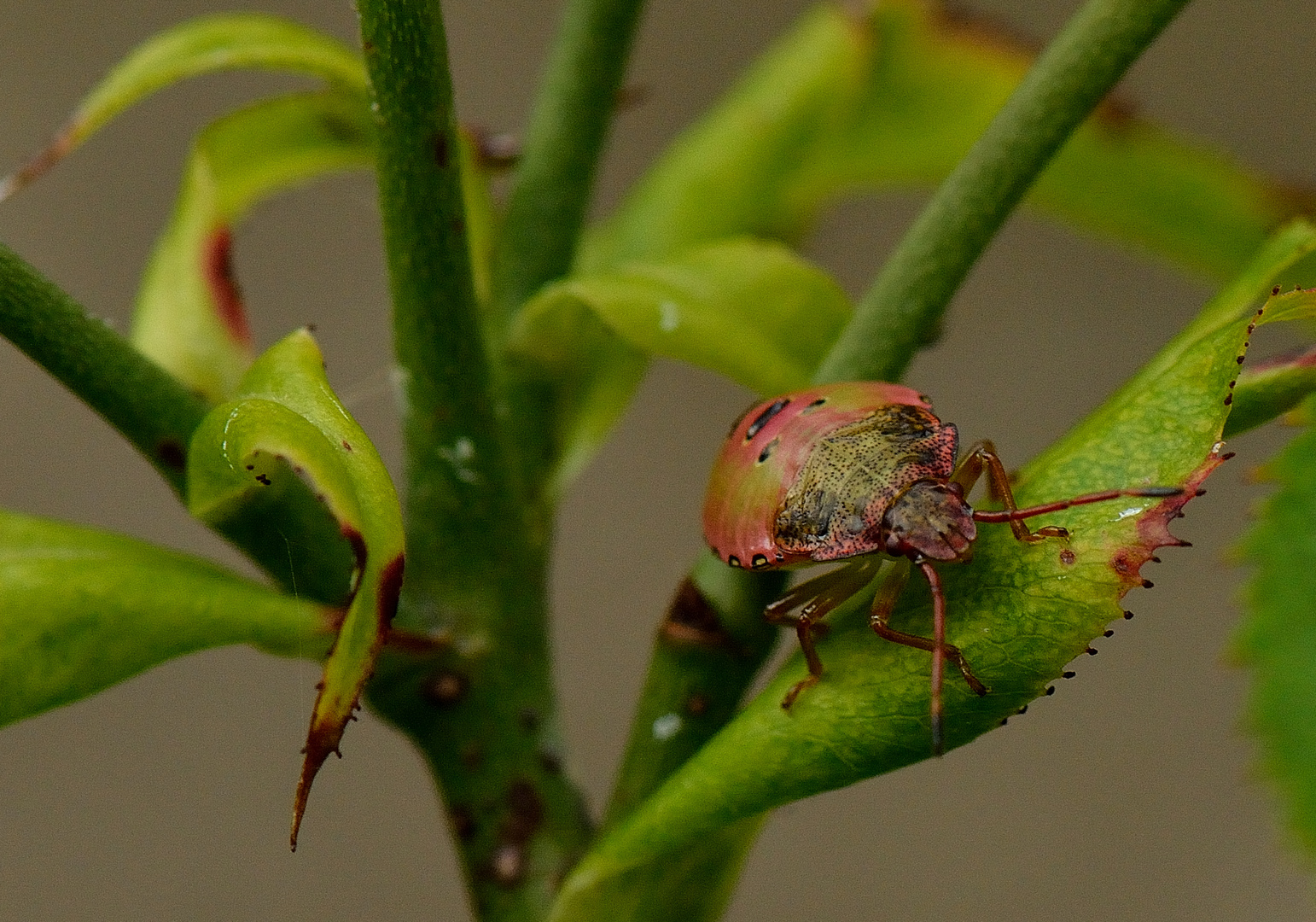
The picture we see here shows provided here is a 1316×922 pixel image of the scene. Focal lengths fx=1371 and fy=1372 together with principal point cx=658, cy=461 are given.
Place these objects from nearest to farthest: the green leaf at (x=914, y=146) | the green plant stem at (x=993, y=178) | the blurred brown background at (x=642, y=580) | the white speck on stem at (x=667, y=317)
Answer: the green plant stem at (x=993, y=178)
the white speck on stem at (x=667, y=317)
the green leaf at (x=914, y=146)
the blurred brown background at (x=642, y=580)

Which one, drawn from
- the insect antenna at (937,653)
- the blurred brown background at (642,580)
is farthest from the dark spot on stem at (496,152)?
the blurred brown background at (642,580)

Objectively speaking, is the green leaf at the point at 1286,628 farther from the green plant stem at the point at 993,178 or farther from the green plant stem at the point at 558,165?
the green plant stem at the point at 558,165

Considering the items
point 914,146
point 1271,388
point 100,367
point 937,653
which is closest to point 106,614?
point 100,367

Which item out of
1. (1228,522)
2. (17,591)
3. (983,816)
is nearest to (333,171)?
(17,591)

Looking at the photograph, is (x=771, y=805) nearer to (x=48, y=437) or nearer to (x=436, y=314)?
(x=436, y=314)

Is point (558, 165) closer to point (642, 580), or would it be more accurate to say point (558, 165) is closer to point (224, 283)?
point (224, 283)

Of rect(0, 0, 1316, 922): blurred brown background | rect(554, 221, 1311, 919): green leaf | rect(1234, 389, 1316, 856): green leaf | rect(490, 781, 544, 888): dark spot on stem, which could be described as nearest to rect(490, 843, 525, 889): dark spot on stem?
rect(490, 781, 544, 888): dark spot on stem
